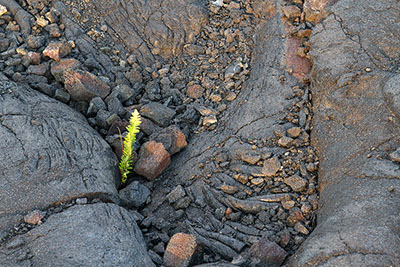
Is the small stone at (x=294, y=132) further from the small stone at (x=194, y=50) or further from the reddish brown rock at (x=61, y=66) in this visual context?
the reddish brown rock at (x=61, y=66)

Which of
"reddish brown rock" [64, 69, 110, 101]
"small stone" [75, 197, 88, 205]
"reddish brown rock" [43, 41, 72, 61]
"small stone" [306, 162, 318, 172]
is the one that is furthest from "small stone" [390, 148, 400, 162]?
"reddish brown rock" [43, 41, 72, 61]

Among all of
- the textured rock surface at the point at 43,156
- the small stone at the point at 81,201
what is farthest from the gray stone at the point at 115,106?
the small stone at the point at 81,201

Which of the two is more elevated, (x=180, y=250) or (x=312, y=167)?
(x=312, y=167)

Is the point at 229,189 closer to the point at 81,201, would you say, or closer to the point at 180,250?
the point at 180,250

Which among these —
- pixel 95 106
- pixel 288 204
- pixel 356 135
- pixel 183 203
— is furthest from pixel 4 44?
pixel 356 135

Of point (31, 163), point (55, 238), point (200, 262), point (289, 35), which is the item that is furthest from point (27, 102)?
point (289, 35)
